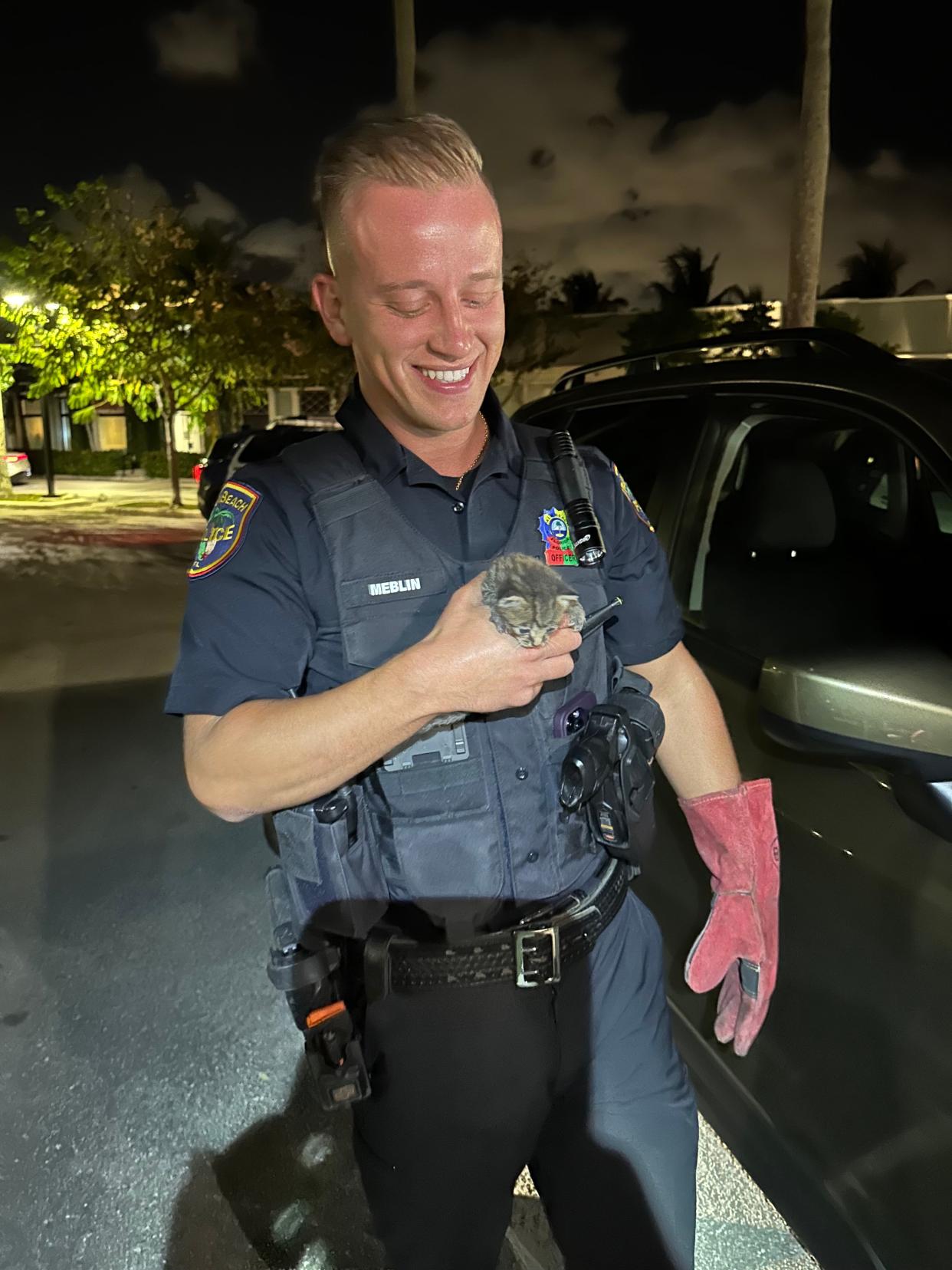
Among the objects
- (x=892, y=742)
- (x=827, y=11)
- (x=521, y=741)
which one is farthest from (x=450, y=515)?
(x=827, y=11)

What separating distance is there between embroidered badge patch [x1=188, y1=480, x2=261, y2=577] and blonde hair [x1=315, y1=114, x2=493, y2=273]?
39cm

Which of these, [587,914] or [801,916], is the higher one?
[587,914]

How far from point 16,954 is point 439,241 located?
8.82ft

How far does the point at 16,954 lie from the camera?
290 centimetres

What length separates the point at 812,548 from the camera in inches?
86.1

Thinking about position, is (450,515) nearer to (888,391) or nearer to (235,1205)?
(888,391)

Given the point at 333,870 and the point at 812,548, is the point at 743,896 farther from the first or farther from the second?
the point at 812,548

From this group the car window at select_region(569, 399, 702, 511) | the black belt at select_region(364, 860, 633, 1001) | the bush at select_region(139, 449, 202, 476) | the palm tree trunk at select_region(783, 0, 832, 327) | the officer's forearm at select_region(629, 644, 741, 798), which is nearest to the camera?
the black belt at select_region(364, 860, 633, 1001)

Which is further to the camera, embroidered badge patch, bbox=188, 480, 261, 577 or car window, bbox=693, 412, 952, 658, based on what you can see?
car window, bbox=693, 412, 952, 658

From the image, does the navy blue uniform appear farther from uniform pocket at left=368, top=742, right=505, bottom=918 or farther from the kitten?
the kitten

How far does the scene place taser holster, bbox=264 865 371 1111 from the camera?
1277 millimetres

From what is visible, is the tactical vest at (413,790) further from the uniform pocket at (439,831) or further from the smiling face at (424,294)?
the smiling face at (424,294)

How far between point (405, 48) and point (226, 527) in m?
14.5

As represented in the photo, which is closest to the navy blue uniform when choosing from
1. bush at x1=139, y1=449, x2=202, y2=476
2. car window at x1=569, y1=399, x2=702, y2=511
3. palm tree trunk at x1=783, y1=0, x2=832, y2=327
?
car window at x1=569, y1=399, x2=702, y2=511
